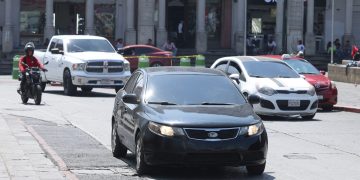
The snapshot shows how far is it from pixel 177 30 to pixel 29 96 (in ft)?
102

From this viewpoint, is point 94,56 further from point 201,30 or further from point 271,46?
point 271,46

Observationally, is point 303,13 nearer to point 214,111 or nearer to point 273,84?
point 273,84

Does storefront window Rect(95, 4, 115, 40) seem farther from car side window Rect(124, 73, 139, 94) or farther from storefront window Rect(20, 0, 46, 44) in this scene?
car side window Rect(124, 73, 139, 94)

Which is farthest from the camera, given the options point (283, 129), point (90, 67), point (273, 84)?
point (90, 67)

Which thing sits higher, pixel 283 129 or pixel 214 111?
pixel 214 111

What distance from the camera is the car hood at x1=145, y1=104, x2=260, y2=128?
1104cm

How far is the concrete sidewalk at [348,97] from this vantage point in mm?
25569

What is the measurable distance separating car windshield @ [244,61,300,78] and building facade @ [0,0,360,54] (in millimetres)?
29538

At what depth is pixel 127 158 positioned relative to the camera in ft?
44.1

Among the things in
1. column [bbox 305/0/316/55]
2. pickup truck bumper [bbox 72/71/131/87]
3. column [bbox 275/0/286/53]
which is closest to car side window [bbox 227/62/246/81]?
pickup truck bumper [bbox 72/71/131/87]


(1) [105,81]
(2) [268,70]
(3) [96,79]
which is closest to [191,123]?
(2) [268,70]

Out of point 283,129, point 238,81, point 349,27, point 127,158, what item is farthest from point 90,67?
point 349,27

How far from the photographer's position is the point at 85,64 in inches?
1126

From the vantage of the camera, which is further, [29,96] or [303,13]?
[303,13]
